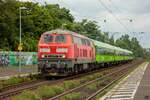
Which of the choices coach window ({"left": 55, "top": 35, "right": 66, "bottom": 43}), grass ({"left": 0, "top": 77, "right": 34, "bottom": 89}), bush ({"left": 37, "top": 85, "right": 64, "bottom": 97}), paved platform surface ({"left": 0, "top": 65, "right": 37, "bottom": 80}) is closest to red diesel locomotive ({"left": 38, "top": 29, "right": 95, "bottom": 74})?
coach window ({"left": 55, "top": 35, "right": 66, "bottom": 43})

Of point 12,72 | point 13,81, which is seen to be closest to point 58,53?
A: point 13,81

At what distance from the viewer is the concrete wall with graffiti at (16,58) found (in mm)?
62197

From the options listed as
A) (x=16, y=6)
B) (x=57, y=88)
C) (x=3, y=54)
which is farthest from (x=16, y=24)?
(x=57, y=88)

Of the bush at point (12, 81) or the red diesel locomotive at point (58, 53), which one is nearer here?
the bush at point (12, 81)

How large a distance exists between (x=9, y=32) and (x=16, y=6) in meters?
9.84

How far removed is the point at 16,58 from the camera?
6750 cm

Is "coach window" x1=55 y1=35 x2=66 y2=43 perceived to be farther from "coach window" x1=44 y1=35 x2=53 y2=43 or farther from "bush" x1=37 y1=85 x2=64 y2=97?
"bush" x1=37 y1=85 x2=64 y2=97

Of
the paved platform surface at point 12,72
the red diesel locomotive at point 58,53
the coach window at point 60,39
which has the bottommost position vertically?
the paved platform surface at point 12,72

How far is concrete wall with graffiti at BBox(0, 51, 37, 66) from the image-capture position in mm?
62197

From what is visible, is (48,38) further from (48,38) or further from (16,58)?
(16,58)

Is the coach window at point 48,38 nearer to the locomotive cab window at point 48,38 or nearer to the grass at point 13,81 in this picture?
the locomotive cab window at point 48,38

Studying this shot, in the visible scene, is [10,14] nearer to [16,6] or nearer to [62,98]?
[16,6]

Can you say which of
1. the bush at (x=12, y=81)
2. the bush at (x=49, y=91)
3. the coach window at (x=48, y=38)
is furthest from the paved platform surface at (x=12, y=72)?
the bush at (x=49, y=91)

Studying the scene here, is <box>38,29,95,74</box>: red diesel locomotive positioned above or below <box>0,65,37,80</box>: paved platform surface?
above
